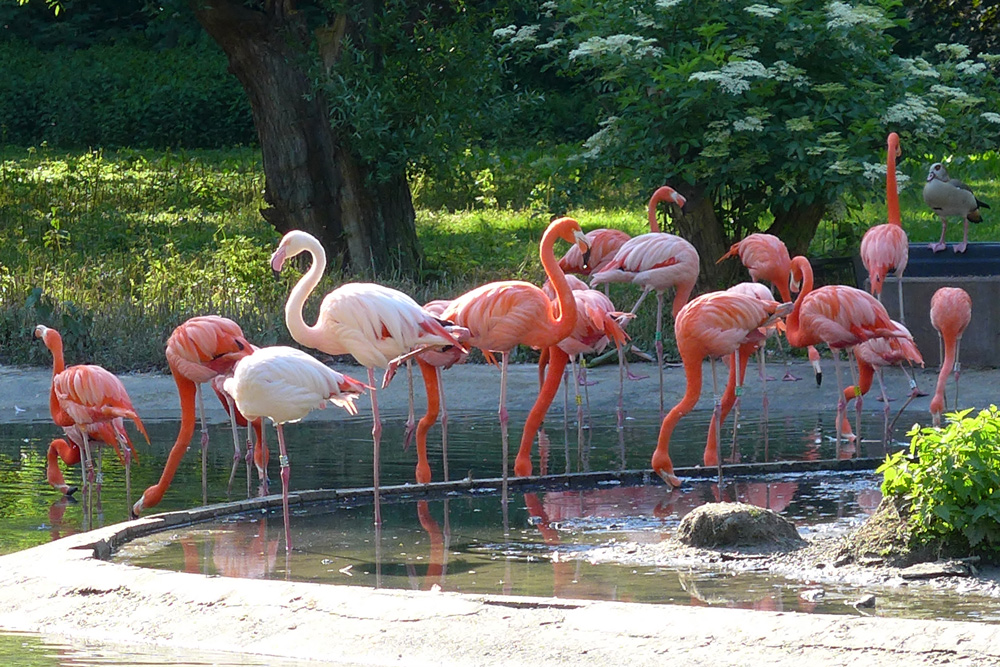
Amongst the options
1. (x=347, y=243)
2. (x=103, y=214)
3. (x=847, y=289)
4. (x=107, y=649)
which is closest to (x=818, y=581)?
(x=107, y=649)

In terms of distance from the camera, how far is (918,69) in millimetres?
11773

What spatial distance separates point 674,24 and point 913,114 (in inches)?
78.6

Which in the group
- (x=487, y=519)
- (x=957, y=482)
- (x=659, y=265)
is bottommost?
(x=487, y=519)

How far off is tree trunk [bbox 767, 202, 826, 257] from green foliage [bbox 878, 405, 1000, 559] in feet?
25.1

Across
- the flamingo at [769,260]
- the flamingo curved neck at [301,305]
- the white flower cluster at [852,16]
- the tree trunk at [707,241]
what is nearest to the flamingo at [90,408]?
the flamingo curved neck at [301,305]

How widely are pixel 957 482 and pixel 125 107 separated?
2039 centimetres

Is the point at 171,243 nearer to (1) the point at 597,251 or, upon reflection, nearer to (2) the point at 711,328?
(1) the point at 597,251

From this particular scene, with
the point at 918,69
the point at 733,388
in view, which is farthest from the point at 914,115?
the point at 733,388

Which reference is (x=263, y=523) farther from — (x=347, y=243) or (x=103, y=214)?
Result: (x=103, y=214)

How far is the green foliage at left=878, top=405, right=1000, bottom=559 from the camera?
4473mm

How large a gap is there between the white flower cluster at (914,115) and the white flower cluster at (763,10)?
1161mm

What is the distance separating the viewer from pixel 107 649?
4227 mm

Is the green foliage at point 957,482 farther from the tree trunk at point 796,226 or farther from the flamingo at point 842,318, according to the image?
the tree trunk at point 796,226

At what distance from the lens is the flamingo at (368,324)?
618 cm
